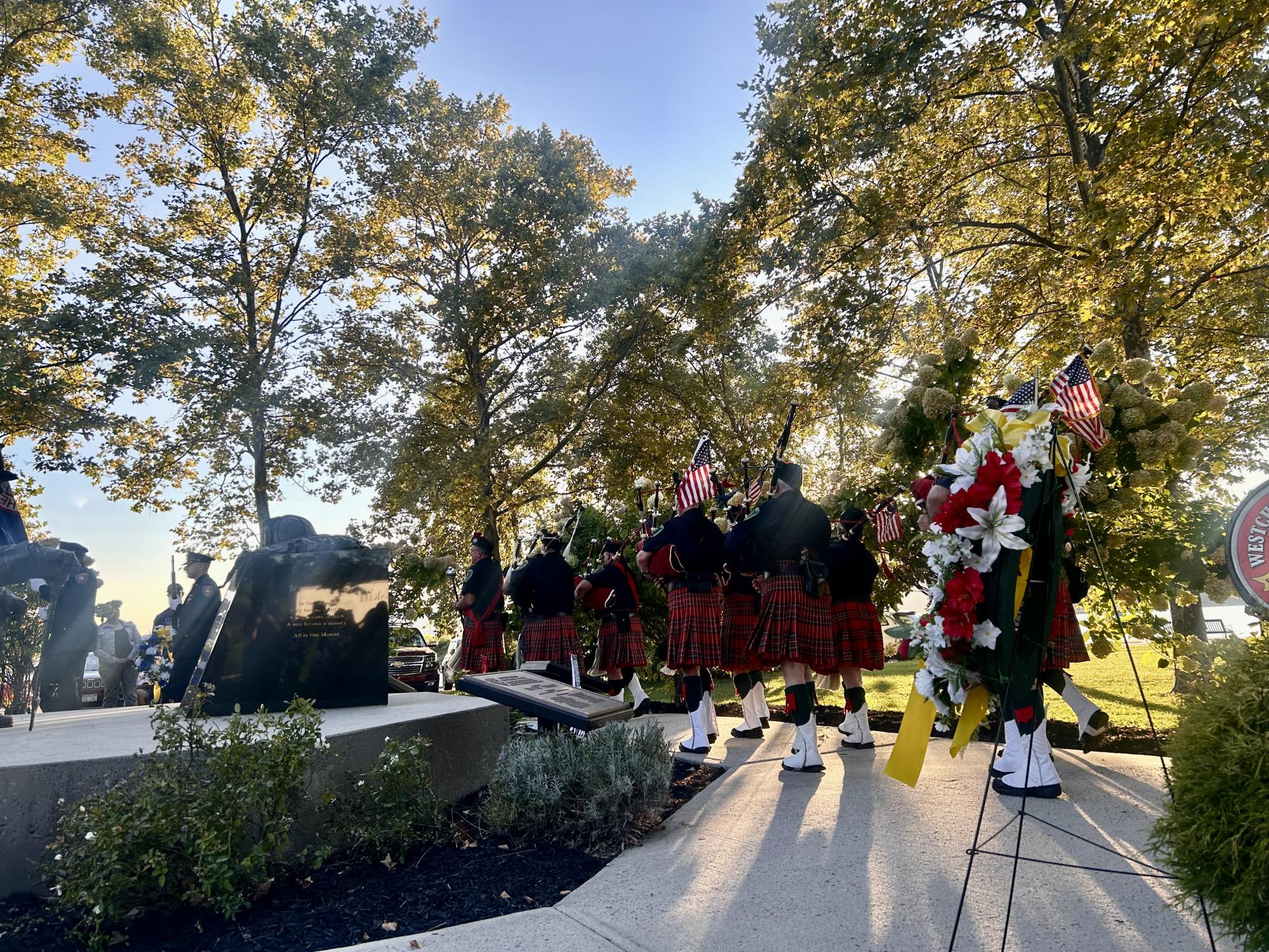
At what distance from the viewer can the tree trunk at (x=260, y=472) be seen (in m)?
14.3

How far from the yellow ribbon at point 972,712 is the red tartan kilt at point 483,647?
6.35 metres

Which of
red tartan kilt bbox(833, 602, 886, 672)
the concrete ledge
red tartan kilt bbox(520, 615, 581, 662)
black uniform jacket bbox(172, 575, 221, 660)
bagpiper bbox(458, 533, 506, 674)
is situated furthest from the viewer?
bagpiper bbox(458, 533, 506, 674)

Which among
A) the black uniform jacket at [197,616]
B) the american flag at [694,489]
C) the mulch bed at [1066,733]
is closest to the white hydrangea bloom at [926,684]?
the mulch bed at [1066,733]

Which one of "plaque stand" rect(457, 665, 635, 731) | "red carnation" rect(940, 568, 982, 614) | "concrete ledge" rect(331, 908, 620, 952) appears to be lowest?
"concrete ledge" rect(331, 908, 620, 952)

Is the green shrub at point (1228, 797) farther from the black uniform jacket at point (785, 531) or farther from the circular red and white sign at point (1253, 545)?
the black uniform jacket at point (785, 531)

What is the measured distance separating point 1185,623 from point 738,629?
5.13m

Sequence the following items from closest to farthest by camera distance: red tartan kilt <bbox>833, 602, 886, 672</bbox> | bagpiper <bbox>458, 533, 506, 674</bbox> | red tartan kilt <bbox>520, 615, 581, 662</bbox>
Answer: red tartan kilt <bbox>833, 602, 886, 672</bbox> < red tartan kilt <bbox>520, 615, 581, 662</bbox> < bagpiper <bbox>458, 533, 506, 674</bbox>

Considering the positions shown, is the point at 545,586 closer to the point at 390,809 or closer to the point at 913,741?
the point at 390,809

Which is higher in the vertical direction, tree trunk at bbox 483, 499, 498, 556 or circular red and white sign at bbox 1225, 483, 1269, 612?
tree trunk at bbox 483, 499, 498, 556

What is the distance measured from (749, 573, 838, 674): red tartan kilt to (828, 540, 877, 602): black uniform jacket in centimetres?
48

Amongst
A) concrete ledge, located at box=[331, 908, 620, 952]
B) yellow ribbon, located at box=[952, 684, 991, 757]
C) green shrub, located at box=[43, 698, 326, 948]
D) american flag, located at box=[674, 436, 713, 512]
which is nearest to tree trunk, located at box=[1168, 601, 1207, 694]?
american flag, located at box=[674, 436, 713, 512]

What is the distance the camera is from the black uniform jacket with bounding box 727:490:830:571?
17.6 ft

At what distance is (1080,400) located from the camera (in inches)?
171

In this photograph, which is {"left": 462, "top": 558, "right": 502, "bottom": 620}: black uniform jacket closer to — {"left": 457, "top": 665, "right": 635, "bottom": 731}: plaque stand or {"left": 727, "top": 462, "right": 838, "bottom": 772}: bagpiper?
{"left": 727, "top": 462, "right": 838, "bottom": 772}: bagpiper
